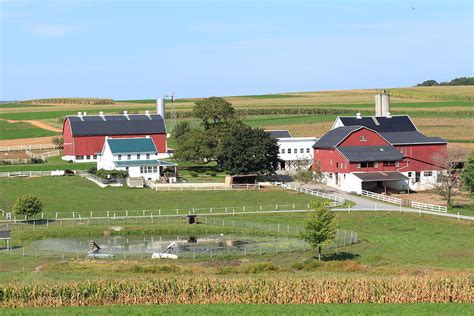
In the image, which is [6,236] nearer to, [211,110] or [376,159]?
[376,159]

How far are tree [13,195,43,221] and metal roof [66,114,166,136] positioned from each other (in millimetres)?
36120

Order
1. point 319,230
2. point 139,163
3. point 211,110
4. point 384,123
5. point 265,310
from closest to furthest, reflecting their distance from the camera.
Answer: point 265,310 < point 319,230 < point 139,163 < point 384,123 < point 211,110

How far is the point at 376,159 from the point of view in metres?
86.6

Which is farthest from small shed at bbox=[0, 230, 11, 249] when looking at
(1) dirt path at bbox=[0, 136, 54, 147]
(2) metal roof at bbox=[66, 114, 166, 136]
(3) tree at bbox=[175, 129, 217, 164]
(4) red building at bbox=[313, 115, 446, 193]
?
(1) dirt path at bbox=[0, 136, 54, 147]

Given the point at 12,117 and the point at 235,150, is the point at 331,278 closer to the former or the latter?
the point at 235,150

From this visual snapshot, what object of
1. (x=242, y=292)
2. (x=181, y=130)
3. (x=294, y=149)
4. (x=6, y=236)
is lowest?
(x=242, y=292)

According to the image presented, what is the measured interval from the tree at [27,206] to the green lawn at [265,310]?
31870 mm

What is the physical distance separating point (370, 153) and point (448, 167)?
8.47m

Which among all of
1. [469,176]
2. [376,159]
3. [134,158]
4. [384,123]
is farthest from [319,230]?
[384,123]

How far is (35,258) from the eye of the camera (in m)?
52.6

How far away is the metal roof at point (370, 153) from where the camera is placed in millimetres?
86312

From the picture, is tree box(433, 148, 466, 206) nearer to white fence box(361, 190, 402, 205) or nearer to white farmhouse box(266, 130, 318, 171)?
white fence box(361, 190, 402, 205)

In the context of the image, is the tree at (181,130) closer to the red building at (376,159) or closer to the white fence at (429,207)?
the red building at (376,159)

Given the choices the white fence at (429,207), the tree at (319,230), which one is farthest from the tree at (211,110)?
the tree at (319,230)
